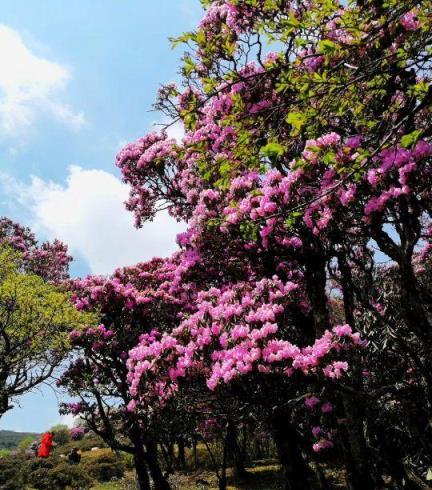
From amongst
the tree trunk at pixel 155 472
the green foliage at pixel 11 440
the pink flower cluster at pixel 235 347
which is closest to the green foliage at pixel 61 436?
the green foliage at pixel 11 440

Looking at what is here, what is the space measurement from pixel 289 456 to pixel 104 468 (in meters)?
22.1

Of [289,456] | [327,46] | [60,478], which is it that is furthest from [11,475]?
[327,46]

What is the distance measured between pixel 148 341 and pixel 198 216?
5474mm

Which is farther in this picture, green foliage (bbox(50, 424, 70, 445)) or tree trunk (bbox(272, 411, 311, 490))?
green foliage (bbox(50, 424, 70, 445))

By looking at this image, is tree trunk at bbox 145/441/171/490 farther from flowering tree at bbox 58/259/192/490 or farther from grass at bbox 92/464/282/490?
grass at bbox 92/464/282/490

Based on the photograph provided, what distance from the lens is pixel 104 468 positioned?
1203 inches

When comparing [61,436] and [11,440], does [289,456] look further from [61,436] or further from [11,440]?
[11,440]

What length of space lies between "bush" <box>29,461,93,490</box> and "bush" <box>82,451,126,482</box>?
23.4ft

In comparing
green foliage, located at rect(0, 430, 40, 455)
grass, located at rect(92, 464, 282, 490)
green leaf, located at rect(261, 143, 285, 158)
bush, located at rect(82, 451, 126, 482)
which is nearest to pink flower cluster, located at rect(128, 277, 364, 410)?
green leaf, located at rect(261, 143, 285, 158)

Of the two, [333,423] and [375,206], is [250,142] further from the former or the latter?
[333,423]

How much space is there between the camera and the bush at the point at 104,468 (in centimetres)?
2983

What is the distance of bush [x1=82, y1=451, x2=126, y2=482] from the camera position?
2983 cm

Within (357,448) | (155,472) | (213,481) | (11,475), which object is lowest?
(213,481)

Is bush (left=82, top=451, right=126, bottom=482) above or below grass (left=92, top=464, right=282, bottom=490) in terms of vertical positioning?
above
